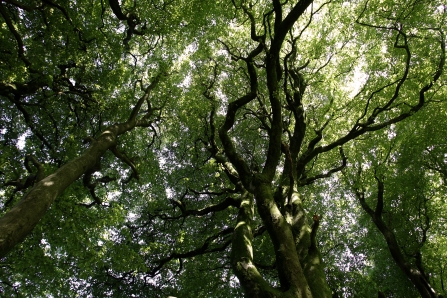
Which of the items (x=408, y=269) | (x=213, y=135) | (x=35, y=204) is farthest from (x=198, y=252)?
(x=408, y=269)

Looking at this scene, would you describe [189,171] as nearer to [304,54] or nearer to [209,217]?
A: [209,217]

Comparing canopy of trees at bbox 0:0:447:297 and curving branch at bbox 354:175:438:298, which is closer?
canopy of trees at bbox 0:0:447:297

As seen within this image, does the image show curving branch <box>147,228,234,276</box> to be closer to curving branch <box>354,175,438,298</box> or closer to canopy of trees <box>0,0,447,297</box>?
canopy of trees <box>0,0,447,297</box>

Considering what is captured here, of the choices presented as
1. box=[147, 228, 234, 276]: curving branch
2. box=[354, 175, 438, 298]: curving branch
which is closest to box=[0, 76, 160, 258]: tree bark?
box=[147, 228, 234, 276]: curving branch

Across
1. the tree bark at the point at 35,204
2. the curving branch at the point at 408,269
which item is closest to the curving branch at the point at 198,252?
the tree bark at the point at 35,204

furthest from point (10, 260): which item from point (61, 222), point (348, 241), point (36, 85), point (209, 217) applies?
point (348, 241)

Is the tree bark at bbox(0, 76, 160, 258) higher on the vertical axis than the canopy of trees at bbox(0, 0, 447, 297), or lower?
lower

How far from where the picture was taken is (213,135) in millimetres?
11102

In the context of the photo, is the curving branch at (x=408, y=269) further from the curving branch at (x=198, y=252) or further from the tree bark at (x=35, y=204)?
the tree bark at (x=35, y=204)

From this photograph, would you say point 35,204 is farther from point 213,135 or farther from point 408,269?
point 408,269

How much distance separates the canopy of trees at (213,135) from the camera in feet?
31.0

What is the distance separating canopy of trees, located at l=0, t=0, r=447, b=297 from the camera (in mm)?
9438

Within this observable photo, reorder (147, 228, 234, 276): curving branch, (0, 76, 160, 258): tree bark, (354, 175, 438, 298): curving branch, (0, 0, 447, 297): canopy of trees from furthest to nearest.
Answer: (354, 175, 438, 298): curving branch < (0, 0, 447, 297): canopy of trees < (147, 228, 234, 276): curving branch < (0, 76, 160, 258): tree bark

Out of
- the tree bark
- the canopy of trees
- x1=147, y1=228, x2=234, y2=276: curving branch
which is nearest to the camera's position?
the tree bark
